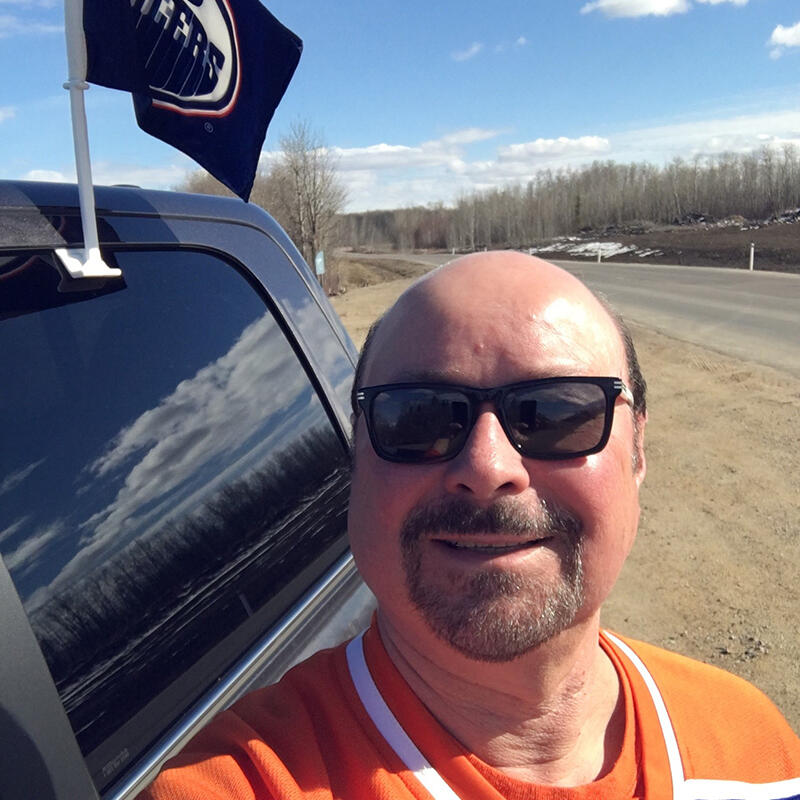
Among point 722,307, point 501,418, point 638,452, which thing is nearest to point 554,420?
point 501,418

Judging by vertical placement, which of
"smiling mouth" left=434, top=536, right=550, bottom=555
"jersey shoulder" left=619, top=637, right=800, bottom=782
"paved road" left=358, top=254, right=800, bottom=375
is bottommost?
"paved road" left=358, top=254, right=800, bottom=375

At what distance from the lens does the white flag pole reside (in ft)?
4.05

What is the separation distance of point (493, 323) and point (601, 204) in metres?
95.5

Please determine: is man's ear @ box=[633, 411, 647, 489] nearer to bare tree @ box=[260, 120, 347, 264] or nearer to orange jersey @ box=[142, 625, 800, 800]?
orange jersey @ box=[142, 625, 800, 800]

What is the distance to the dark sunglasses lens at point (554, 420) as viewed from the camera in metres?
1.23

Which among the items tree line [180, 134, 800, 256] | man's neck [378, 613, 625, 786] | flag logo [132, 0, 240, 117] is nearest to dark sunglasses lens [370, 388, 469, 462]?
man's neck [378, 613, 625, 786]

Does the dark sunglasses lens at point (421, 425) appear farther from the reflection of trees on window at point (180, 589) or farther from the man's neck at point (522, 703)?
the reflection of trees on window at point (180, 589)

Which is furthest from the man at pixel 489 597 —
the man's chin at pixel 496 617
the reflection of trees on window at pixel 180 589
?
the reflection of trees on window at pixel 180 589

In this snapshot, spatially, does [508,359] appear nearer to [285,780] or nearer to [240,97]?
[285,780]

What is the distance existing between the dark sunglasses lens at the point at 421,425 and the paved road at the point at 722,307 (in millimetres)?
5615

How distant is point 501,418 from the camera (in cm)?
124

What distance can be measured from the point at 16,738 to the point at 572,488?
858mm

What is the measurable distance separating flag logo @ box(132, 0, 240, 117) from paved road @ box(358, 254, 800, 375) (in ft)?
17.6

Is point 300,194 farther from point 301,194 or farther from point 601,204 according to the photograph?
point 601,204
